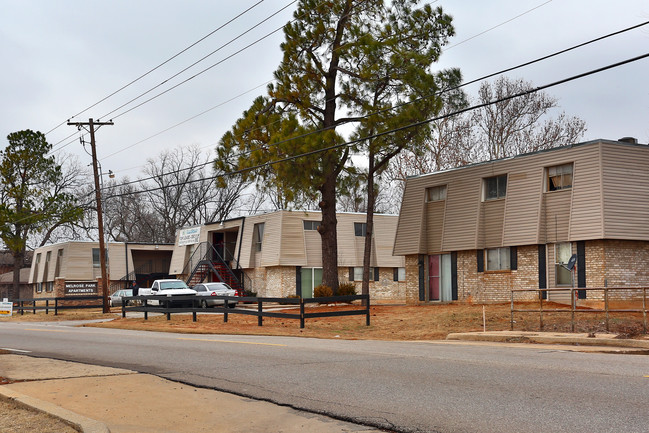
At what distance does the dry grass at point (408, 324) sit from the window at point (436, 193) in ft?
19.6

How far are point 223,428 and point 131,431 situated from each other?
98 cm

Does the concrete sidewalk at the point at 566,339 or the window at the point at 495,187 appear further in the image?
the window at the point at 495,187

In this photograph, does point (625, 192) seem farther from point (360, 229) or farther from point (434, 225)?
point (360, 229)

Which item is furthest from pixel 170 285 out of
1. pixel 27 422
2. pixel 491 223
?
pixel 27 422

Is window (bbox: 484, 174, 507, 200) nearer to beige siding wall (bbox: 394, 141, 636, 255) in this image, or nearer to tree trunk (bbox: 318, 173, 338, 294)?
beige siding wall (bbox: 394, 141, 636, 255)

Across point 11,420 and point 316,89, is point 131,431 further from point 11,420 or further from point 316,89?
point 316,89

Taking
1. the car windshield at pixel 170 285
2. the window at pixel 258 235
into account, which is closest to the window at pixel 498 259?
the car windshield at pixel 170 285

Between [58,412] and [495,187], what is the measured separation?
88.8 feet

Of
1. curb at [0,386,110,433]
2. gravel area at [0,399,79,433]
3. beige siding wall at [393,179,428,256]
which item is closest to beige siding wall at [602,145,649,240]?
beige siding wall at [393,179,428,256]

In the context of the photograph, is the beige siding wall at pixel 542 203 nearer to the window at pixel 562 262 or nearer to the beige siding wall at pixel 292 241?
the window at pixel 562 262

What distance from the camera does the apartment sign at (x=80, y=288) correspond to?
201ft

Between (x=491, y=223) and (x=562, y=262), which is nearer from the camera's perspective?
(x=562, y=262)

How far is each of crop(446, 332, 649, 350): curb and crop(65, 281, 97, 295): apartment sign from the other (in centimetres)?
4653

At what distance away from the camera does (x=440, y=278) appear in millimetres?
A: 35250
